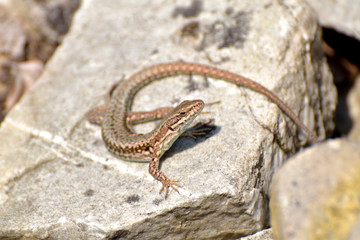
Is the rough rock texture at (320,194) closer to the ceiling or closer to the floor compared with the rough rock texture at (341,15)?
closer to the ceiling

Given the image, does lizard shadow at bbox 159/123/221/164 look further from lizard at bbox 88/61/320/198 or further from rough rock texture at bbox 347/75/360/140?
rough rock texture at bbox 347/75/360/140

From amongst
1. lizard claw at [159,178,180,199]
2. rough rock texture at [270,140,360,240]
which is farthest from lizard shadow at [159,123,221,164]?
rough rock texture at [270,140,360,240]

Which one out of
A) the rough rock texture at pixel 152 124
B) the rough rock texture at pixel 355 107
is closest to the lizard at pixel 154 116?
the rough rock texture at pixel 152 124

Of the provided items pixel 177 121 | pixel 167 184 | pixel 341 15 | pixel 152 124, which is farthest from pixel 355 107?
pixel 167 184

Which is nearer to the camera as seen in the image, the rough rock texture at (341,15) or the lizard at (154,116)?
the lizard at (154,116)

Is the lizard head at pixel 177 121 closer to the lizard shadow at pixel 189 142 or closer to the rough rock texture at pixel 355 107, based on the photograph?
the lizard shadow at pixel 189 142

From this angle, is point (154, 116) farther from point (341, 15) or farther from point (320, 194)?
point (341, 15)
